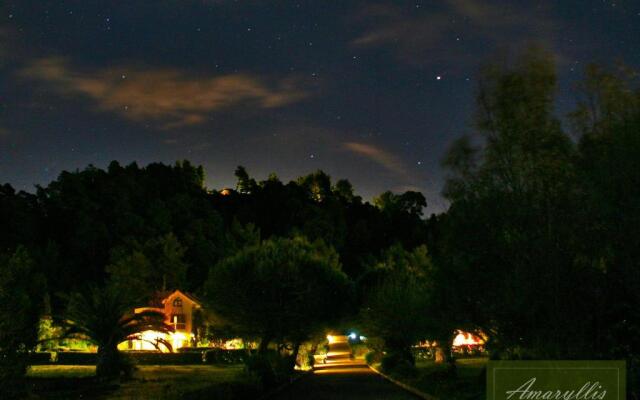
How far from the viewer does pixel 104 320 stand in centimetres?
3912

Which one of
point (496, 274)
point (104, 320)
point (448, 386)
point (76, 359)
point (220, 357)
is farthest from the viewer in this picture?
point (220, 357)

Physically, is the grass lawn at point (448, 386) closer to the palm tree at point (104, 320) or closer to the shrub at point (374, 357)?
the palm tree at point (104, 320)

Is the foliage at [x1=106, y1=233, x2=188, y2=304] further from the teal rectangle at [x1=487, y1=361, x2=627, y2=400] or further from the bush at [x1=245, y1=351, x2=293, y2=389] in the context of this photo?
the teal rectangle at [x1=487, y1=361, x2=627, y2=400]

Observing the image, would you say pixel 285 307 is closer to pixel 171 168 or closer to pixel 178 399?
pixel 178 399

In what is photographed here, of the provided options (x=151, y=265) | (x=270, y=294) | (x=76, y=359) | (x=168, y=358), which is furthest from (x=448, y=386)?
(x=151, y=265)

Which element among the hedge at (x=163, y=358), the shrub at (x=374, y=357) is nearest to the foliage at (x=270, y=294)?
the hedge at (x=163, y=358)

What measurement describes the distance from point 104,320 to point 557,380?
27314 mm

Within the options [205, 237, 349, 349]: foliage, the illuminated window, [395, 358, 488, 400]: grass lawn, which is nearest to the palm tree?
[205, 237, 349, 349]: foliage

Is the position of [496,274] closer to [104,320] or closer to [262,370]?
[262,370]

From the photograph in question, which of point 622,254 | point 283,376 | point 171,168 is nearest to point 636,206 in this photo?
point 622,254

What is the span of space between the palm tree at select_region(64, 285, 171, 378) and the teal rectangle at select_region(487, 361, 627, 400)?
25.3 meters

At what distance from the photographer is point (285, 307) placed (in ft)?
157

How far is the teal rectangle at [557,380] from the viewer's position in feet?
52.6

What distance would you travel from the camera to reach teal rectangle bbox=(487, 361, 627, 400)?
16047mm
